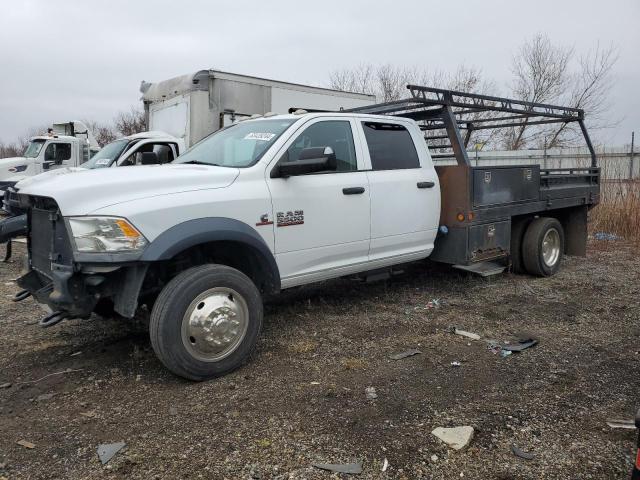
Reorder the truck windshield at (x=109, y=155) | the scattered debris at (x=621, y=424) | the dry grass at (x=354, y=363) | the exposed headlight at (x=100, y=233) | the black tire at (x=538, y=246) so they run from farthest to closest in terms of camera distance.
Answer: the truck windshield at (x=109, y=155)
the black tire at (x=538, y=246)
the dry grass at (x=354, y=363)
the exposed headlight at (x=100, y=233)
the scattered debris at (x=621, y=424)

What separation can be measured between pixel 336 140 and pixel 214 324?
2129mm

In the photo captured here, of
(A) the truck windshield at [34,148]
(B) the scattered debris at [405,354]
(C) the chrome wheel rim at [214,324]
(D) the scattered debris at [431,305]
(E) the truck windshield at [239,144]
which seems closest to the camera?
(C) the chrome wheel rim at [214,324]

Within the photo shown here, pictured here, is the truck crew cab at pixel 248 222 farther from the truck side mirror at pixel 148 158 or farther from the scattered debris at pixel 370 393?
the scattered debris at pixel 370 393

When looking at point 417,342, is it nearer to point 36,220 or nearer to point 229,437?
point 229,437

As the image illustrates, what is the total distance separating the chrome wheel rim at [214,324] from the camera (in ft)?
11.7

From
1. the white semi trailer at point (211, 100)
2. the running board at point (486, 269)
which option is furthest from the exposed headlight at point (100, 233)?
the white semi trailer at point (211, 100)

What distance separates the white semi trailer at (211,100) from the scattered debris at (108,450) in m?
7.77

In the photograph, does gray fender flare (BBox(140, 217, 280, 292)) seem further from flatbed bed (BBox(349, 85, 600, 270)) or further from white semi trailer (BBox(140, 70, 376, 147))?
white semi trailer (BBox(140, 70, 376, 147))

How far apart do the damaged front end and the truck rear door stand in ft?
7.65

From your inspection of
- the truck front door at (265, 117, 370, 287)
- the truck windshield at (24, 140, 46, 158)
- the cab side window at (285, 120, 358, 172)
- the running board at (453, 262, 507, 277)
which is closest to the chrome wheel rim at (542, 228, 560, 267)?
the running board at (453, 262, 507, 277)

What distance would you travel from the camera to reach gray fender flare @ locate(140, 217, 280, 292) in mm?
3418

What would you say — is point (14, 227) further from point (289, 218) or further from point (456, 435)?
point (456, 435)

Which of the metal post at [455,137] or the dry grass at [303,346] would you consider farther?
the metal post at [455,137]

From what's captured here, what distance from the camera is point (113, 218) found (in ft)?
10.9
